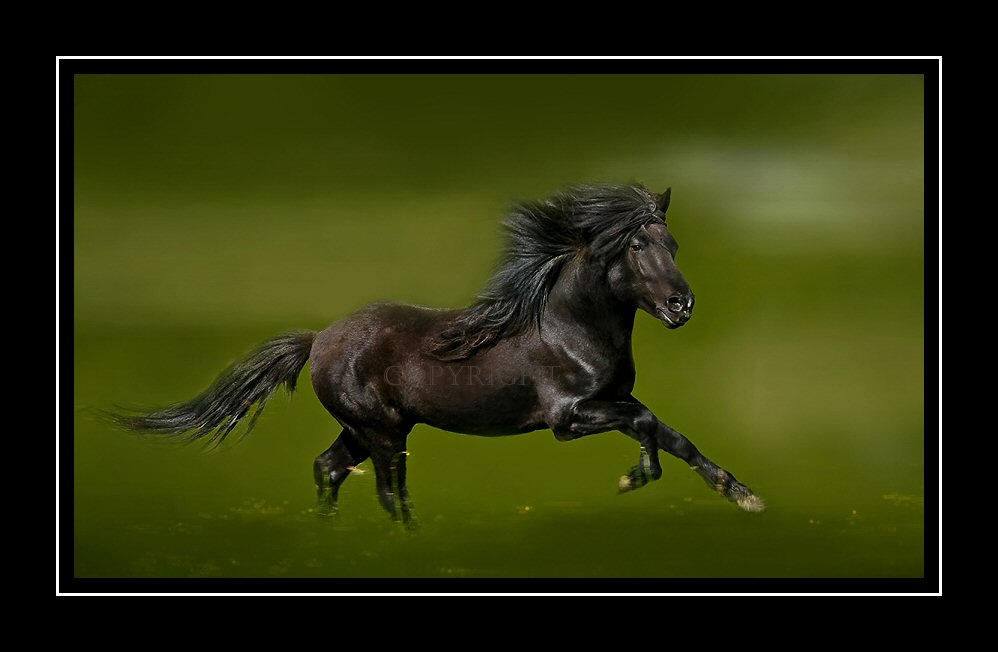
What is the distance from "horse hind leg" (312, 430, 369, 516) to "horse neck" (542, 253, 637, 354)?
137 cm

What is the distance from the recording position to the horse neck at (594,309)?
658cm

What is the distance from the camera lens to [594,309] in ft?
21.6

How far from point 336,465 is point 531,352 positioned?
1.34 metres

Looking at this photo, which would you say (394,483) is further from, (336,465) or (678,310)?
(678,310)

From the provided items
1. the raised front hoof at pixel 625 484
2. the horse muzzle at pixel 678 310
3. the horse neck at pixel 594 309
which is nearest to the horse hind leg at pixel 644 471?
the raised front hoof at pixel 625 484

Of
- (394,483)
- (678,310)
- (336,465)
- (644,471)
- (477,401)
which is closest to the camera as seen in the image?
(678,310)

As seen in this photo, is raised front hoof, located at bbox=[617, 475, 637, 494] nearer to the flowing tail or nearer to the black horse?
the black horse

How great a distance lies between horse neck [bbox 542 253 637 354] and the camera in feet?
21.6

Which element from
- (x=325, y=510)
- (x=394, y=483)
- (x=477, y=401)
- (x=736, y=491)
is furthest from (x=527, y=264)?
(x=325, y=510)
